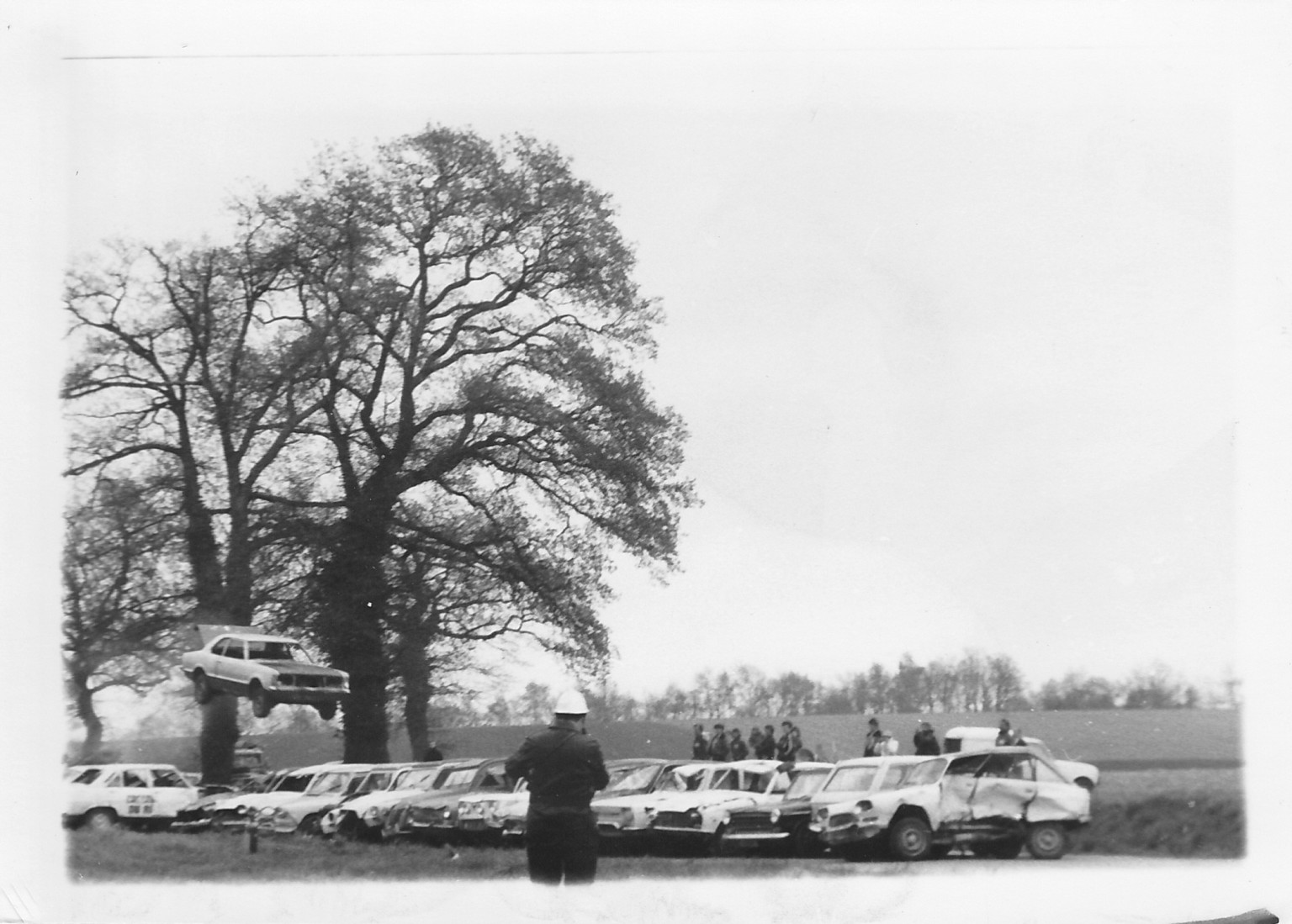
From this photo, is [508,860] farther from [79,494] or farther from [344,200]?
[344,200]

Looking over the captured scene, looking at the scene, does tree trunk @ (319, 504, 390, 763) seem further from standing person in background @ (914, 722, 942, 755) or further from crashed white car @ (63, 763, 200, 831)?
standing person in background @ (914, 722, 942, 755)

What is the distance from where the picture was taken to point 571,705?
5879 millimetres

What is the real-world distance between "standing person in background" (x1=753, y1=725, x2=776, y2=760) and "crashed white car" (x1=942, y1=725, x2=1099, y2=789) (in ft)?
3.01

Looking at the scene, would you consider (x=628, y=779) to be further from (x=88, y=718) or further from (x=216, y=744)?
(x=88, y=718)

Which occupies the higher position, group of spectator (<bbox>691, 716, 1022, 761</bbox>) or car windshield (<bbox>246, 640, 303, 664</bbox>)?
car windshield (<bbox>246, 640, 303, 664</bbox>)

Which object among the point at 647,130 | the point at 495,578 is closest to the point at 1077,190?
the point at 647,130

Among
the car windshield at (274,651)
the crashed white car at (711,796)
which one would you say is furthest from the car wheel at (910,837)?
the car windshield at (274,651)

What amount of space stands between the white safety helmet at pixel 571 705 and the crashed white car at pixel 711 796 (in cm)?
67

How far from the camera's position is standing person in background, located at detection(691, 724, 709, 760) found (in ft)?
19.8

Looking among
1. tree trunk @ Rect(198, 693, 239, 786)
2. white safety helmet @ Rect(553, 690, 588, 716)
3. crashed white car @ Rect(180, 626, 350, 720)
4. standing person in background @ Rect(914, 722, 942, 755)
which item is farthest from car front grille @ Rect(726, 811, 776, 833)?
tree trunk @ Rect(198, 693, 239, 786)

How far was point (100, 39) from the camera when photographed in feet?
20.4

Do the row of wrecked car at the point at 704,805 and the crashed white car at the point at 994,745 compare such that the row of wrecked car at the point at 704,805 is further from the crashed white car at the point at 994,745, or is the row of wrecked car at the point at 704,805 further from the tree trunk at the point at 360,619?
the tree trunk at the point at 360,619

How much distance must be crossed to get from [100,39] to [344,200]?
1.66 meters

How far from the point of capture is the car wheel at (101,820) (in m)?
6.11
